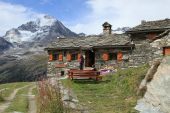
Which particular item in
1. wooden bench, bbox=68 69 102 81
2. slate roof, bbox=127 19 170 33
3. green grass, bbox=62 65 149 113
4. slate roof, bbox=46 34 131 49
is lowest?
green grass, bbox=62 65 149 113

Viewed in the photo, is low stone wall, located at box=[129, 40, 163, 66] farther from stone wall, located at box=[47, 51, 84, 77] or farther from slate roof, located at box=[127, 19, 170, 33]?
stone wall, located at box=[47, 51, 84, 77]

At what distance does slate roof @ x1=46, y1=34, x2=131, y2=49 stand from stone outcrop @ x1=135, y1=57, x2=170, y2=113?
28.5 m

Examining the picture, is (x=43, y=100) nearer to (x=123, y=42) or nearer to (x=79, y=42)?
(x=123, y=42)

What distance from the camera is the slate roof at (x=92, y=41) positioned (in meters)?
51.6

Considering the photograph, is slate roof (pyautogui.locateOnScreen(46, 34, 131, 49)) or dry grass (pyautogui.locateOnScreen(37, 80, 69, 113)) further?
slate roof (pyautogui.locateOnScreen(46, 34, 131, 49))

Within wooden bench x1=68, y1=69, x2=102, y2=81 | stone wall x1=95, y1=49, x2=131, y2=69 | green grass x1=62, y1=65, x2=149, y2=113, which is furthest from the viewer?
stone wall x1=95, y1=49, x2=131, y2=69

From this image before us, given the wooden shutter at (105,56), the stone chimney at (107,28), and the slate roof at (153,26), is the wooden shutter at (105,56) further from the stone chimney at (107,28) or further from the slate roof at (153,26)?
the stone chimney at (107,28)

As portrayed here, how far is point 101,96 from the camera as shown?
87.8ft

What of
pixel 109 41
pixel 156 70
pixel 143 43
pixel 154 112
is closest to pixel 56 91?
pixel 154 112

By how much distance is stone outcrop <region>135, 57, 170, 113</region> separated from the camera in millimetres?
19406

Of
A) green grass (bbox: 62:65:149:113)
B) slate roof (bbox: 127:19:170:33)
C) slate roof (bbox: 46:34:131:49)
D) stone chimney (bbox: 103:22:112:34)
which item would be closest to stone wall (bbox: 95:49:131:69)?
slate roof (bbox: 46:34:131:49)

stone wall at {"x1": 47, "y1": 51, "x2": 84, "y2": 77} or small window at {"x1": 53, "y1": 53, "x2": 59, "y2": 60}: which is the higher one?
small window at {"x1": 53, "y1": 53, "x2": 59, "y2": 60}

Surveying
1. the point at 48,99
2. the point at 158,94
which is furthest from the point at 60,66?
the point at 48,99

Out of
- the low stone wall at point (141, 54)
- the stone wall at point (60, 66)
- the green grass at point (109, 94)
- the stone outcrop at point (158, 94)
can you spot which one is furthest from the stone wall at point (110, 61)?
the stone outcrop at point (158, 94)
